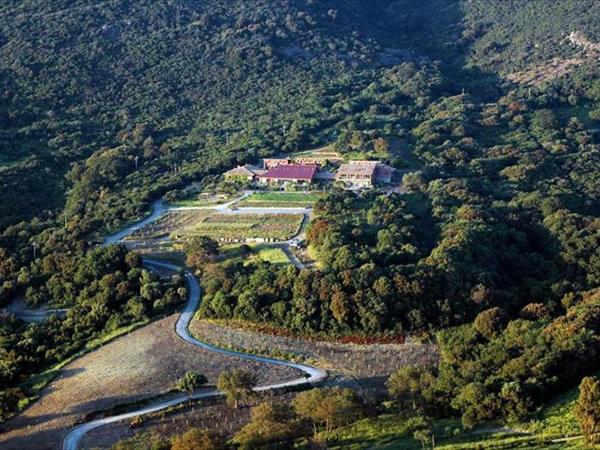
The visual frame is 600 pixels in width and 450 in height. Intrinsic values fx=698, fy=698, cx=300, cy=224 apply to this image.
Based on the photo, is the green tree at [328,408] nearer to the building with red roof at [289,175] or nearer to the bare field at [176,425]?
the bare field at [176,425]

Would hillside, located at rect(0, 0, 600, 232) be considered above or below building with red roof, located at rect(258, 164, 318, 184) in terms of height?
above

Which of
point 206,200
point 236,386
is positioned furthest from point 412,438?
point 206,200

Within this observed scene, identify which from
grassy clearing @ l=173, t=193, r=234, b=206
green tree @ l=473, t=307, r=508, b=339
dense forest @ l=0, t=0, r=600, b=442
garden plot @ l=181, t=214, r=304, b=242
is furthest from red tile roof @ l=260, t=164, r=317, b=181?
green tree @ l=473, t=307, r=508, b=339

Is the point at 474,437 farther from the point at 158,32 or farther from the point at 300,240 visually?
the point at 158,32

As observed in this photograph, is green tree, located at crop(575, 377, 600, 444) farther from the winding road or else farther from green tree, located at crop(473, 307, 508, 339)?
the winding road

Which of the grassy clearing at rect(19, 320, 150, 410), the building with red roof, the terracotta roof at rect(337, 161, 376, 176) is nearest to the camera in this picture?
the grassy clearing at rect(19, 320, 150, 410)

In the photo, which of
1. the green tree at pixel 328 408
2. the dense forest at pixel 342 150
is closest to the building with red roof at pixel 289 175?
the dense forest at pixel 342 150
